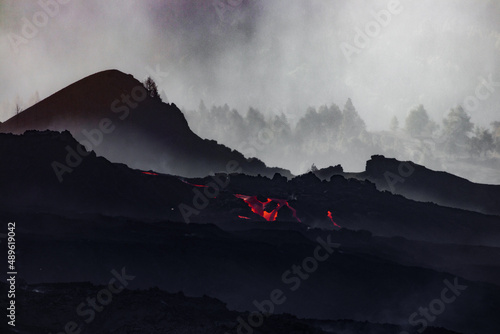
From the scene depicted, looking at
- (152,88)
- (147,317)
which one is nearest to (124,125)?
(152,88)

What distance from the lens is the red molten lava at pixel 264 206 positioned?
9450 centimetres

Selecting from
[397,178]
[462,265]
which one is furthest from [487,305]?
[397,178]

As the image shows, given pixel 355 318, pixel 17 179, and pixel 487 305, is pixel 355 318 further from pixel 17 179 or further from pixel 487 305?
pixel 17 179

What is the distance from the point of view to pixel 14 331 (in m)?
48.3

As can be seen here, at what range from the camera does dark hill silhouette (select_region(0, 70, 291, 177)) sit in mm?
124625

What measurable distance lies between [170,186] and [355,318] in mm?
43294

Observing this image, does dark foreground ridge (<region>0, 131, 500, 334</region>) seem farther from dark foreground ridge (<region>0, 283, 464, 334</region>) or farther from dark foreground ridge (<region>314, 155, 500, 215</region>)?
dark foreground ridge (<region>314, 155, 500, 215</region>)

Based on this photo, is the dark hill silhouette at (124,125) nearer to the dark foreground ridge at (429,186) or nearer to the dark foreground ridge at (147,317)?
the dark foreground ridge at (429,186)

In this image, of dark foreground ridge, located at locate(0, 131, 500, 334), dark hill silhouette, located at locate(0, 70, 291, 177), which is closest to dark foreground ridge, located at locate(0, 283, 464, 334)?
dark foreground ridge, located at locate(0, 131, 500, 334)

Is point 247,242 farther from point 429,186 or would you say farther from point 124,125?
point 429,186

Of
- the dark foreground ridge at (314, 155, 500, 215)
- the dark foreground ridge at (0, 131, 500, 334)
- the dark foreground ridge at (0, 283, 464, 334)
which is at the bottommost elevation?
the dark foreground ridge at (0, 283, 464, 334)

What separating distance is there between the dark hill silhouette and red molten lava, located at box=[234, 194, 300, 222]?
3466 centimetres

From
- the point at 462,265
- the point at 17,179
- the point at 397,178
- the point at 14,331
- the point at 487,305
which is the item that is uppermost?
the point at 397,178

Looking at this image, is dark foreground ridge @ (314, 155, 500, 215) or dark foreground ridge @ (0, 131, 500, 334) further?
dark foreground ridge @ (314, 155, 500, 215)
